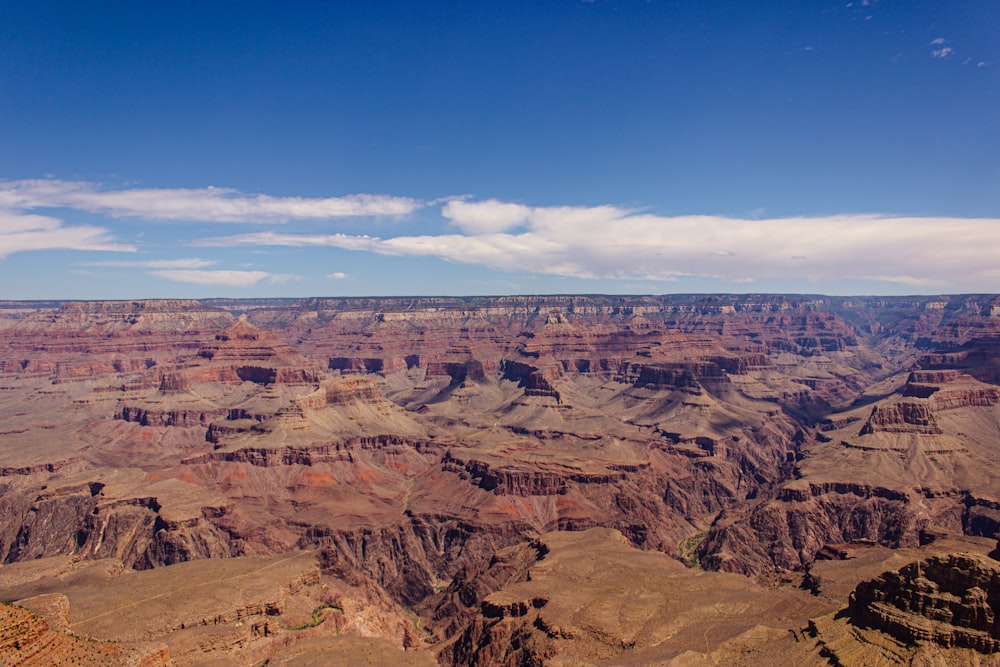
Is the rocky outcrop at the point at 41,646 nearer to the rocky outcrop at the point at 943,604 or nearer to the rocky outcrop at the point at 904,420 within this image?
the rocky outcrop at the point at 943,604

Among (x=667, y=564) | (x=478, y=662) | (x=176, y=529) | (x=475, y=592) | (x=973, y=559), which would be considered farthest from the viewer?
(x=176, y=529)

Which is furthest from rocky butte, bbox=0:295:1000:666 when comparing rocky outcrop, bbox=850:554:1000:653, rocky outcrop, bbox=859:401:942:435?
rocky outcrop, bbox=859:401:942:435

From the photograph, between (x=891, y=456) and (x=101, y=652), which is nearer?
(x=101, y=652)

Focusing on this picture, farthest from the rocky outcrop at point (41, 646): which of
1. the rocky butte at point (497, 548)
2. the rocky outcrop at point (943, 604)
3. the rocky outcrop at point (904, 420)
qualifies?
the rocky outcrop at point (904, 420)

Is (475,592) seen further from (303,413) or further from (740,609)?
(303,413)

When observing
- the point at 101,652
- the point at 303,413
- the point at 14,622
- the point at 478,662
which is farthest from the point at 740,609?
the point at 303,413

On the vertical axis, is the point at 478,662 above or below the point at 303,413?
below

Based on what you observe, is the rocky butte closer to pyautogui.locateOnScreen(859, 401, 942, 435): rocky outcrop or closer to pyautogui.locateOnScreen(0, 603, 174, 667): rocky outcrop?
pyautogui.locateOnScreen(0, 603, 174, 667): rocky outcrop

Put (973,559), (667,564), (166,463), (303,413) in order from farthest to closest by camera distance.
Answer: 1. (303,413)
2. (166,463)
3. (667,564)
4. (973,559)

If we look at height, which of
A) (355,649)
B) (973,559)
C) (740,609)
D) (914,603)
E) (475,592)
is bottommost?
(475,592)
